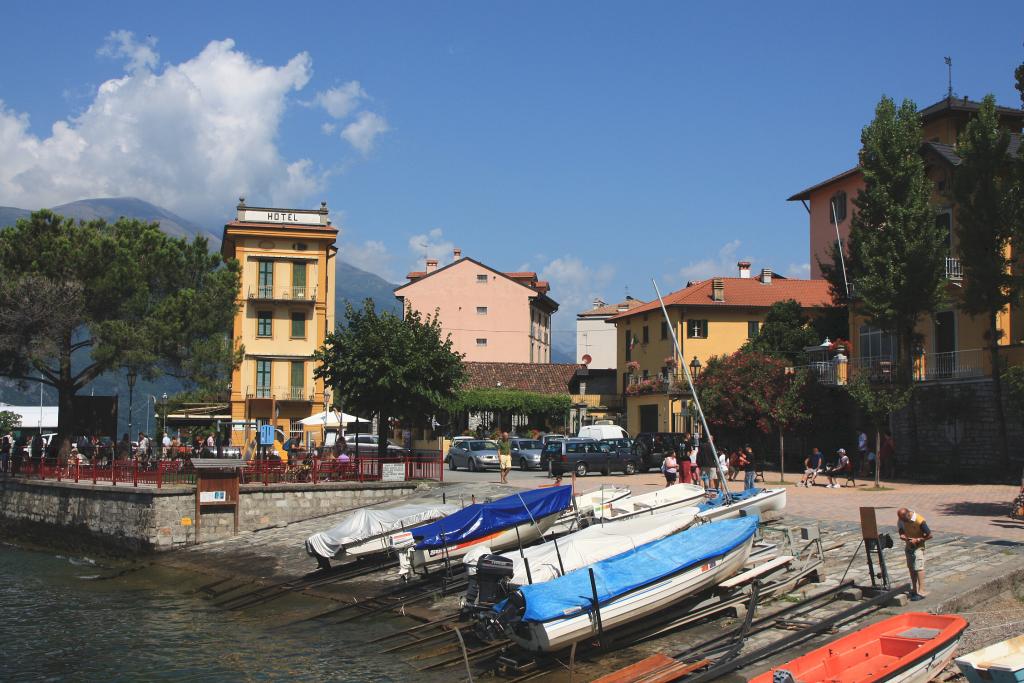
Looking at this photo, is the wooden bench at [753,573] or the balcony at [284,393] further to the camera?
the balcony at [284,393]

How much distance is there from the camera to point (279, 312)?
176 ft

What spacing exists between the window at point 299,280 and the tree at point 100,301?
14.4 meters

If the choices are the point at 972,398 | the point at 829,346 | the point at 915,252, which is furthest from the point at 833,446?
the point at 915,252

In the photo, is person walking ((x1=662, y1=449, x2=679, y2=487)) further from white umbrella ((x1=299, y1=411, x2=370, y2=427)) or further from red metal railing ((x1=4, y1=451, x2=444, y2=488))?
white umbrella ((x1=299, y1=411, x2=370, y2=427))

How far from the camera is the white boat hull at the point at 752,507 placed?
66.5ft

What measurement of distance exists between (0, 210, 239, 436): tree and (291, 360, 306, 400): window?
555 inches

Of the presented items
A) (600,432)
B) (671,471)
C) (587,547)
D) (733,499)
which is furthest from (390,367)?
(600,432)

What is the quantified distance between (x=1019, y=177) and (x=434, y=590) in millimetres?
17832

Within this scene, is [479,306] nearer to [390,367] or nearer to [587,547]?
[390,367]

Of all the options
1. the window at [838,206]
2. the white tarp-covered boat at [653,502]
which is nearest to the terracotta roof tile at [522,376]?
the window at [838,206]

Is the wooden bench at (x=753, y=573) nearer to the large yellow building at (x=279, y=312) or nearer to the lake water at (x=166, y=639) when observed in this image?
the lake water at (x=166, y=639)

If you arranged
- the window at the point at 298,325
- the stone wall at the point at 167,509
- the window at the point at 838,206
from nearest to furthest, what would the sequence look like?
the stone wall at the point at 167,509, the window at the point at 838,206, the window at the point at 298,325

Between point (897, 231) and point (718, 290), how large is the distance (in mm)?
21436

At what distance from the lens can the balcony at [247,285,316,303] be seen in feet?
174
